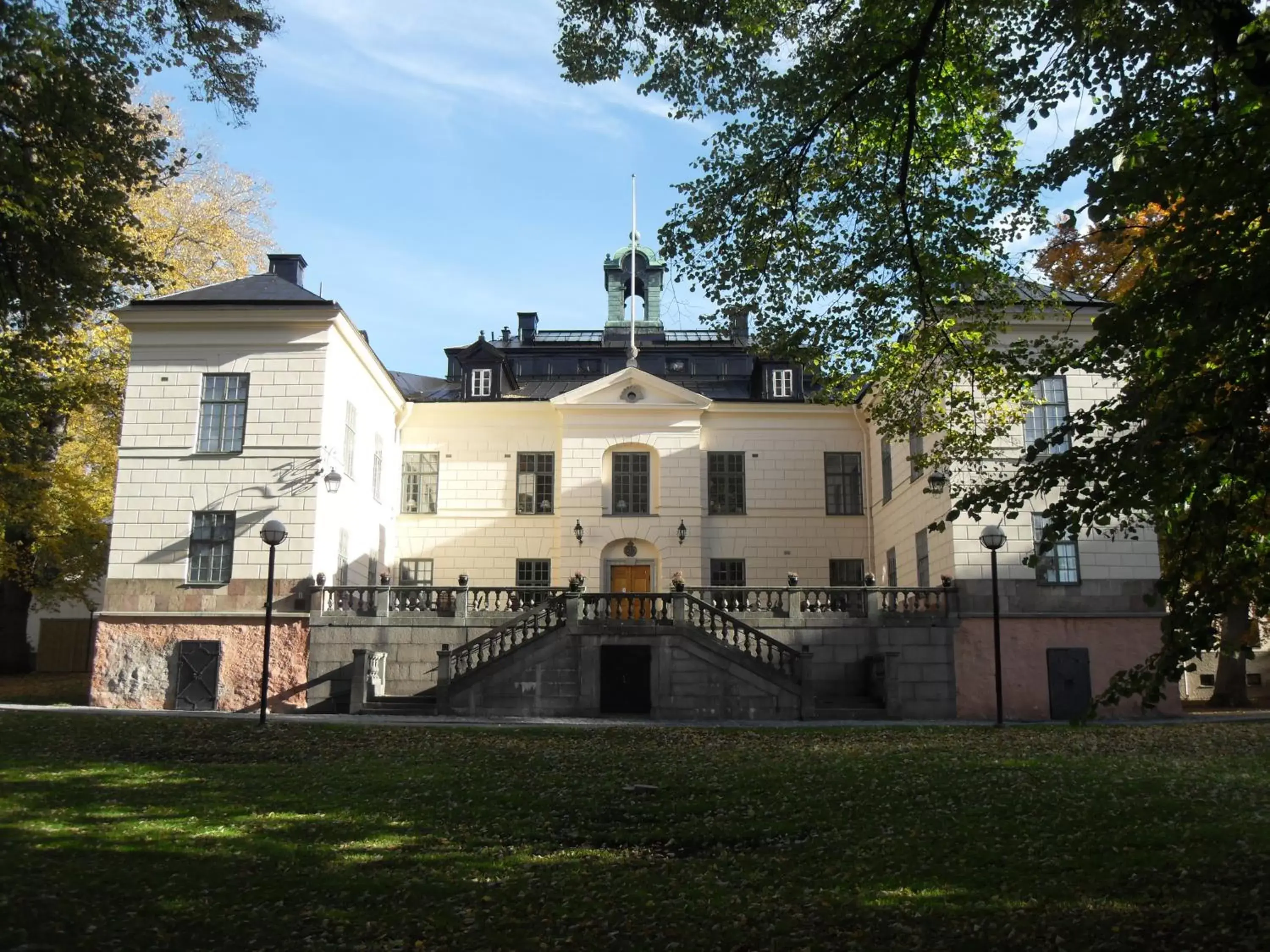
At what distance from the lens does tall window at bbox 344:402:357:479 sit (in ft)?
88.0

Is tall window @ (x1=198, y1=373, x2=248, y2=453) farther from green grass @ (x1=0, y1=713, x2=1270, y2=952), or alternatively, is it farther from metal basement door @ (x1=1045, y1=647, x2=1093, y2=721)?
metal basement door @ (x1=1045, y1=647, x2=1093, y2=721)

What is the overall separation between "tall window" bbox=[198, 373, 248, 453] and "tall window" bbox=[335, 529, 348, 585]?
3.16 metres

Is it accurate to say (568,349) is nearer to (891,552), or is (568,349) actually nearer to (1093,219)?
(891,552)

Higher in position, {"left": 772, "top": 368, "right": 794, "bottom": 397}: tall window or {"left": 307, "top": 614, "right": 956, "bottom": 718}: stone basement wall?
{"left": 772, "top": 368, "right": 794, "bottom": 397}: tall window

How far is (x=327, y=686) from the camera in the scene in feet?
79.1

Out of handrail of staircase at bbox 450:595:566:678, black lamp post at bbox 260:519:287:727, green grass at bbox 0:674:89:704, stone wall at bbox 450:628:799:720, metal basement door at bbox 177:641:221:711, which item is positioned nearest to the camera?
black lamp post at bbox 260:519:287:727

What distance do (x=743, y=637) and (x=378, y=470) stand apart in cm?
1140

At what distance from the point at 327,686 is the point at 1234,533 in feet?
64.7

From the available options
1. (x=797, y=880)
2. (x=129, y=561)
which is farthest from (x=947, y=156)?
(x=129, y=561)

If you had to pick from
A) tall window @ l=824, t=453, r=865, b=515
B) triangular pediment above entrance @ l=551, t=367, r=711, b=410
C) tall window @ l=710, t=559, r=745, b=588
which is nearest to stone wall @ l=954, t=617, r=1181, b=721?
tall window @ l=824, t=453, r=865, b=515

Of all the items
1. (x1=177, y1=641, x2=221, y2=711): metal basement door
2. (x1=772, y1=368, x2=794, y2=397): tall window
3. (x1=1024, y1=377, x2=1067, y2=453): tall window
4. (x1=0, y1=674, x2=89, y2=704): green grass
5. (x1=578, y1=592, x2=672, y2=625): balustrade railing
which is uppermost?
(x1=772, y1=368, x2=794, y2=397): tall window

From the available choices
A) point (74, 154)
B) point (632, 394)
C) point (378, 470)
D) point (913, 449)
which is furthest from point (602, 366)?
point (74, 154)

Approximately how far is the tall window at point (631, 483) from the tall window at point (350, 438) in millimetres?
7503

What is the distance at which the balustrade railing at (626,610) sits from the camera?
22891 mm
